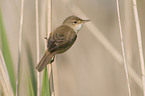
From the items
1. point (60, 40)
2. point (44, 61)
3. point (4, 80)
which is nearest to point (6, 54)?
point (4, 80)

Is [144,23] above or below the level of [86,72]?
above

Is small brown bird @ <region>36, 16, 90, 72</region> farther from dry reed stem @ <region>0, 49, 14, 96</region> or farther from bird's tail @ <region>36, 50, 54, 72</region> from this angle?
dry reed stem @ <region>0, 49, 14, 96</region>

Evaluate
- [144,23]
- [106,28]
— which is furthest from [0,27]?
[106,28]

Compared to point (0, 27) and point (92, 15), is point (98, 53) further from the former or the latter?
point (0, 27)

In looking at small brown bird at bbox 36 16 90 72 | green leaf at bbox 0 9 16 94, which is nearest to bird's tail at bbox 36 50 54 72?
small brown bird at bbox 36 16 90 72

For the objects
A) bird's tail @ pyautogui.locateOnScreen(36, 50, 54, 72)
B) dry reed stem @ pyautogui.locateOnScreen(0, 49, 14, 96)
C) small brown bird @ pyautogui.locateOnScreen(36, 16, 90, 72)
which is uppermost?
small brown bird @ pyautogui.locateOnScreen(36, 16, 90, 72)

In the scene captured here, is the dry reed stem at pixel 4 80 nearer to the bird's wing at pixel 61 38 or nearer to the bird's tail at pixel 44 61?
the bird's tail at pixel 44 61

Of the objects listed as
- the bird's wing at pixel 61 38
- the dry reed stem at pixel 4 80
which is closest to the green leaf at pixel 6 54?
the dry reed stem at pixel 4 80

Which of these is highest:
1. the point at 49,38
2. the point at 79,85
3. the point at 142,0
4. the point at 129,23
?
the point at 142,0
